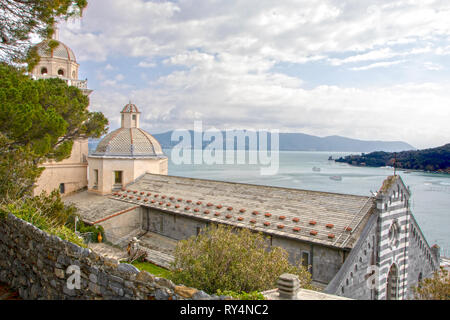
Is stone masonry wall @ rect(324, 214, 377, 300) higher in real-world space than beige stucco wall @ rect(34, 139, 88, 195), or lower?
lower

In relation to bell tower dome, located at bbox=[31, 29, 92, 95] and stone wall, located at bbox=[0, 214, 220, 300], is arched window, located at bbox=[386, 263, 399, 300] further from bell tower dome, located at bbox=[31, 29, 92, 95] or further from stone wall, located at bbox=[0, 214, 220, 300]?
bell tower dome, located at bbox=[31, 29, 92, 95]

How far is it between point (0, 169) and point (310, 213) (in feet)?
49.8

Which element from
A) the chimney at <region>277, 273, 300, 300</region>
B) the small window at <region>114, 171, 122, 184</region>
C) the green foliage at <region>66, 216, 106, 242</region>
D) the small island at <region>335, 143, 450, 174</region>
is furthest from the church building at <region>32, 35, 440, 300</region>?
the small island at <region>335, 143, 450, 174</region>

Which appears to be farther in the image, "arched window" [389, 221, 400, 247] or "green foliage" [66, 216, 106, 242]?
"green foliage" [66, 216, 106, 242]

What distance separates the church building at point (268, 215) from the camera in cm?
1508

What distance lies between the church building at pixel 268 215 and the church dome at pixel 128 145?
0.31 ft

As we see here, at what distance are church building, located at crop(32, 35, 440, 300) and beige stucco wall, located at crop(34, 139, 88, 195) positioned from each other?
10 cm

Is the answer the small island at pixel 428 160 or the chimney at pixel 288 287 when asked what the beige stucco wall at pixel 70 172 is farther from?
the small island at pixel 428 160

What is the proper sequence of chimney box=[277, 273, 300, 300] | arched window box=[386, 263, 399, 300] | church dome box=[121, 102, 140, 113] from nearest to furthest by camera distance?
1. chimney box=[277, 273, 300, 300]
2. arched window box=[386, 263, 399, 300]
3. church dome box=[121, 102, 140, 113]

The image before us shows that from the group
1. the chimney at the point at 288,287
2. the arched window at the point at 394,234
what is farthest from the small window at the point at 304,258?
the chimney at the point at 288,287

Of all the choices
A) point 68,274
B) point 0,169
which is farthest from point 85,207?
point 68,274

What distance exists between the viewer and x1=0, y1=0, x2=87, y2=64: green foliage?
43.9 feet

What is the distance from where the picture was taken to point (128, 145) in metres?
30.8

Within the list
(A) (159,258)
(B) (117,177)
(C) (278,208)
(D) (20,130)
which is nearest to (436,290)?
(C) (278,208)
